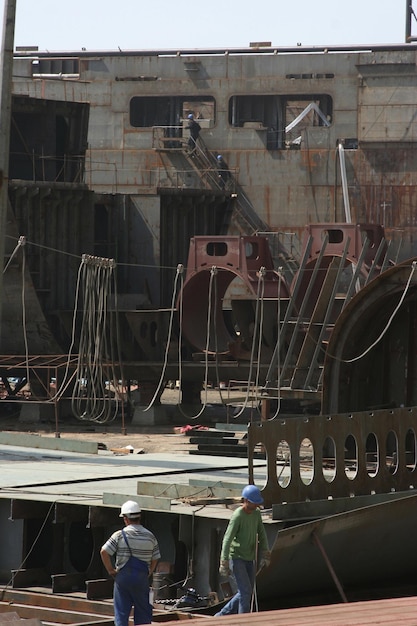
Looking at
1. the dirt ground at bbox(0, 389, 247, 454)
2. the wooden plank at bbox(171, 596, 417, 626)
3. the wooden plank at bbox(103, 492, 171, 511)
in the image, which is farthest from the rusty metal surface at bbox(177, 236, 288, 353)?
the wooden plank at bbox(171, 596, 417, 626)

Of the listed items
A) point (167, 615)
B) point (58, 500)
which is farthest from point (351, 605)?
point (58, 500)

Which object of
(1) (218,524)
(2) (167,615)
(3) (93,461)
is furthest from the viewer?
(3) (93,461)

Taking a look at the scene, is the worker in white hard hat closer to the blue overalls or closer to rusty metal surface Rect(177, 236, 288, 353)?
the blue overalls

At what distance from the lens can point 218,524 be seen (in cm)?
1302

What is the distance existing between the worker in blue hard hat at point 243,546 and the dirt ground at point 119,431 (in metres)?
13.8

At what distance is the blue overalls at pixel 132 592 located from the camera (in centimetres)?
1073

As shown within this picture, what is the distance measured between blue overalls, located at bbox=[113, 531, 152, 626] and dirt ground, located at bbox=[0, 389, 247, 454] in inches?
565

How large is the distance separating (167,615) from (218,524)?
128cm

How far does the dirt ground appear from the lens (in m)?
26.6

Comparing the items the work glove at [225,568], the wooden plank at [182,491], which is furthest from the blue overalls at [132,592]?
the wooden plank at [182,491]

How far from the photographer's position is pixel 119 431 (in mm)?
29375

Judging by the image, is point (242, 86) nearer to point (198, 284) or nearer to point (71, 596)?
point (198, 284)

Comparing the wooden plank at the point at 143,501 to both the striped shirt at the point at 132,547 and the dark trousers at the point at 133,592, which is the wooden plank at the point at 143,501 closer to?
the striped shirt at the point at 132,547

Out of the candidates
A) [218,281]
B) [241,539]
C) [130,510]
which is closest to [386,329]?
[241,539]
